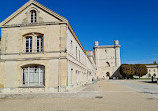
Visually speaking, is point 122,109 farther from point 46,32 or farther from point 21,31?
point 21,31

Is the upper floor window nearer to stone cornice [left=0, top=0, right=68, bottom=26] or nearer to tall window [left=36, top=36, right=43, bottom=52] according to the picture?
tall window [left=36, top=36, right=43, bottom=52]

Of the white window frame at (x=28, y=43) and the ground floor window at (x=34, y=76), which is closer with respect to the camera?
the ground floor window at (x=34, y=76)

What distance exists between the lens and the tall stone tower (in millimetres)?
75912

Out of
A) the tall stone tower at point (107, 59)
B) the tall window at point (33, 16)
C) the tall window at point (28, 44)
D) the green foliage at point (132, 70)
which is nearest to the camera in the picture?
the tall window at point (28, 44)

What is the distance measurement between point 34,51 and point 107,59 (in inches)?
2609

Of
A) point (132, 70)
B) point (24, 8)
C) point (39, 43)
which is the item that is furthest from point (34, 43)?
point (132, 70)

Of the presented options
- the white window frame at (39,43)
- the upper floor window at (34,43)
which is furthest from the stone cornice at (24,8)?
the white window frame at (39,43)

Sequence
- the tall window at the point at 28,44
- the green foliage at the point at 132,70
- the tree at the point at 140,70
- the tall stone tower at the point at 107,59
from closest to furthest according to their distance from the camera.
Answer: the tall window at the point at 28,44 → the green foliage at the point at 132,70 → the tree at the point at 140,70 → the tall stone tower at the point at 107,59

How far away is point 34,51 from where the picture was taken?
15617 millimetres

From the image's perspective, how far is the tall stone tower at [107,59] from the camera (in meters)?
75.9

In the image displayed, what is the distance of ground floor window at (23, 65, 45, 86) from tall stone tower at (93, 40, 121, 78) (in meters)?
62.7

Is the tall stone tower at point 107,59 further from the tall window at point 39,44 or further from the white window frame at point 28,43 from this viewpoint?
the white window frame at point 28,43

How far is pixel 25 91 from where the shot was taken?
595 inches

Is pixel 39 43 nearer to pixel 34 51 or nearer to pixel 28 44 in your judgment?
pixel 34 51
